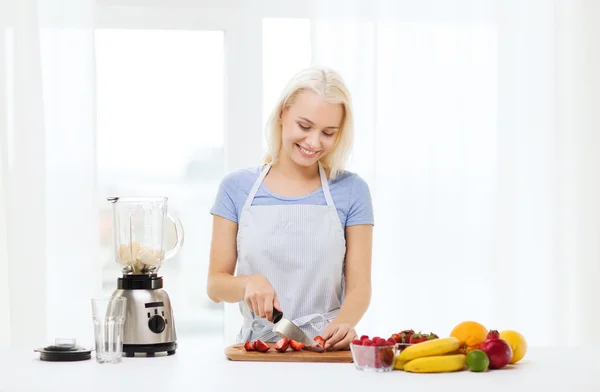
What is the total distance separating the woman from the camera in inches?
93.5

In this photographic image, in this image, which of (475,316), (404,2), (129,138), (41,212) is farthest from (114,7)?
(475,316)

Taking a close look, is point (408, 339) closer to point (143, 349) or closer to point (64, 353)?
point (143, 349)

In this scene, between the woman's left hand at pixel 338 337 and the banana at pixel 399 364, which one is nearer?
the banana at pixel 399 364

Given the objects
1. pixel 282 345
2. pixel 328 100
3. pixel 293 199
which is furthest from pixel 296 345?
pixel 328 100

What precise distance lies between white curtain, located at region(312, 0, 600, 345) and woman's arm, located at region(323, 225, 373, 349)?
48.9 inches

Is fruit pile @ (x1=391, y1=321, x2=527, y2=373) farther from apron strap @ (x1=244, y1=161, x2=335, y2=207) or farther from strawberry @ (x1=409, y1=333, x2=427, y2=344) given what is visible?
apron strap @ (x1=244, y1=161, x2=335, y2=207)

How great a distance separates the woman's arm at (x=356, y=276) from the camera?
2.38 meters

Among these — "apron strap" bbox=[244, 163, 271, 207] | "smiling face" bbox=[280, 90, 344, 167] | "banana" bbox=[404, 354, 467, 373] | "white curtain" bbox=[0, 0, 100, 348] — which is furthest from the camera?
"white curtain" bbox=[0, 0, 100, 348]

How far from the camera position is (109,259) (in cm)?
383

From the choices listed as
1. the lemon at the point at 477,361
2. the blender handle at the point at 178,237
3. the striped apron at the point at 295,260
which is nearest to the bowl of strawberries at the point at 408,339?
the lemon at the point at 477,361

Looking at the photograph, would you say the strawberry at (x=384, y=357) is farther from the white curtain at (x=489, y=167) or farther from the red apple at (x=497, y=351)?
the white curtain at (x=489, y=167)

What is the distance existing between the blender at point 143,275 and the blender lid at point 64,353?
4.1 inches

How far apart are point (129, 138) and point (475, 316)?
176 cm

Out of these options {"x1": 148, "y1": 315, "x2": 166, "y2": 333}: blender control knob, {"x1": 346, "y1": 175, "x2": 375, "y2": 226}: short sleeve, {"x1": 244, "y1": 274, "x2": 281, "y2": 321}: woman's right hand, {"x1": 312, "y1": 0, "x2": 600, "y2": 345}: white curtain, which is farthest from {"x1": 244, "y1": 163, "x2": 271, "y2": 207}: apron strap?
{"x1": 312, "y1": 0, "x2": 600, "y2": 345}: white curtain
